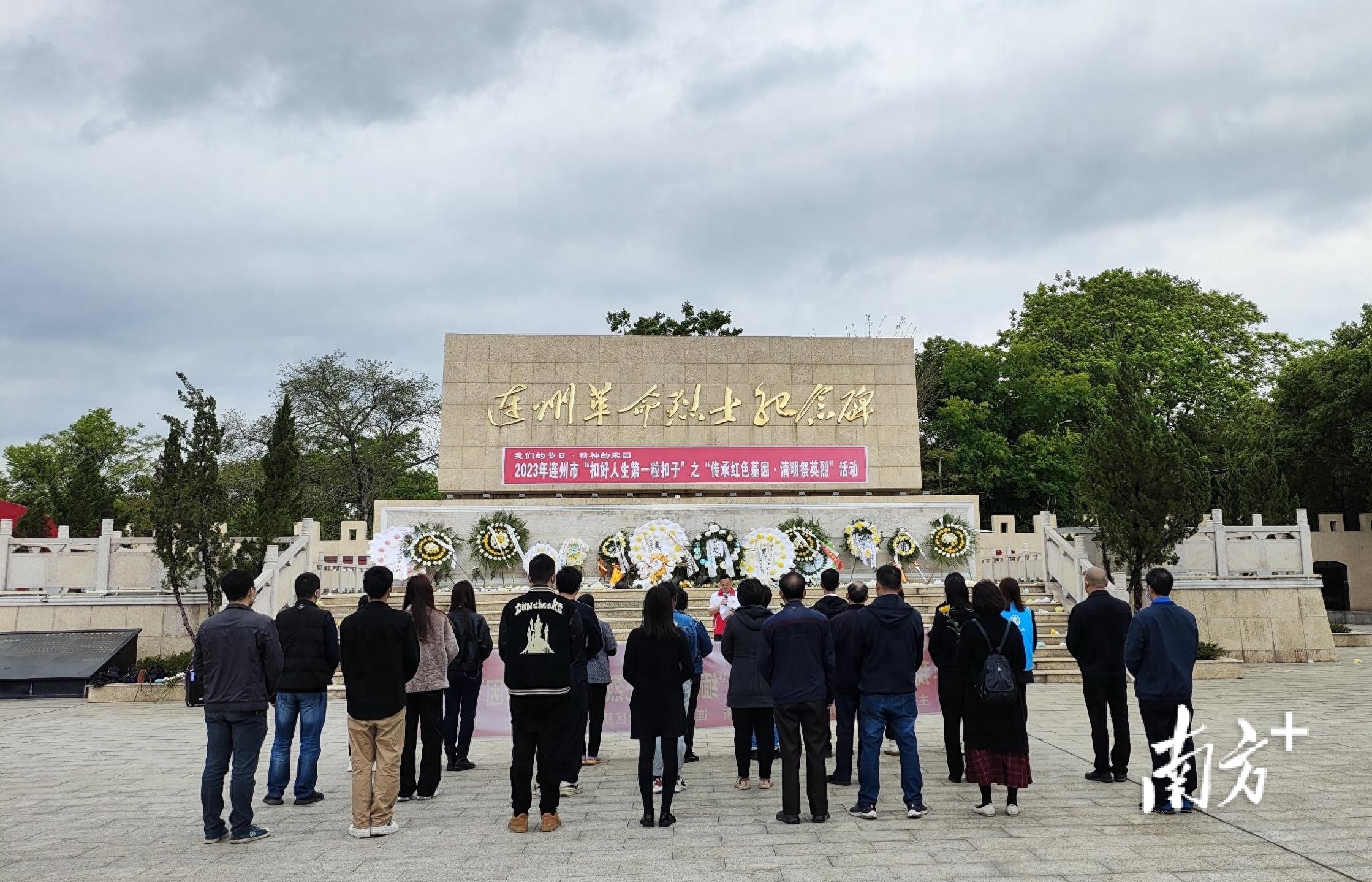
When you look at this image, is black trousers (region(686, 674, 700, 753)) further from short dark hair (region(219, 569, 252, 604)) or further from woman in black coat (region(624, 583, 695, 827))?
short dark hair (region(219, 569, 252, 604))

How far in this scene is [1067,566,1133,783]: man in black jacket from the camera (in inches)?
261

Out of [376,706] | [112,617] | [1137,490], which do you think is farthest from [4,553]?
[1137,490]

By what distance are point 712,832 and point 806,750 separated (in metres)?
0.75

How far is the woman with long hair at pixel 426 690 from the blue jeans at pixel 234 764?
96 cm

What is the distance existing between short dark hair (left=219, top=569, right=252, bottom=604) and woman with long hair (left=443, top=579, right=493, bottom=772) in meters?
1.48

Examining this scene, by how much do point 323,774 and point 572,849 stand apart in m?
3.27

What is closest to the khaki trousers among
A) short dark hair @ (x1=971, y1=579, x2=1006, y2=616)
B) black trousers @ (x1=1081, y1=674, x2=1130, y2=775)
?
short dark hair @ (x1=971, y1=579, x2=1006, y2=616)

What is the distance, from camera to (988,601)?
5922 millimetres

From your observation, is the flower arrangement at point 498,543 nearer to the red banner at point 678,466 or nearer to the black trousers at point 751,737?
the red banner at point 678,466

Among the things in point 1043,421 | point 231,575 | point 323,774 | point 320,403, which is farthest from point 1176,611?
point 320,403

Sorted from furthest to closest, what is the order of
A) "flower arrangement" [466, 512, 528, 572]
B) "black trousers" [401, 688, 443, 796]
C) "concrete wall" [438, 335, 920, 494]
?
"concrete wall" [438, 335, 920, 494]
"flower arrangement" [466, 512, 528, 572]
"black trousers" [401, 688, 443, 796]

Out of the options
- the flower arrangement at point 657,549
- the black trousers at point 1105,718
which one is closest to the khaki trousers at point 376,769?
the black trousers at point 1105,718

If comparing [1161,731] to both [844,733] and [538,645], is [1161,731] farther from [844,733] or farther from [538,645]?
[538,645]

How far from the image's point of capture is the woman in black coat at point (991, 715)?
5.74 m
